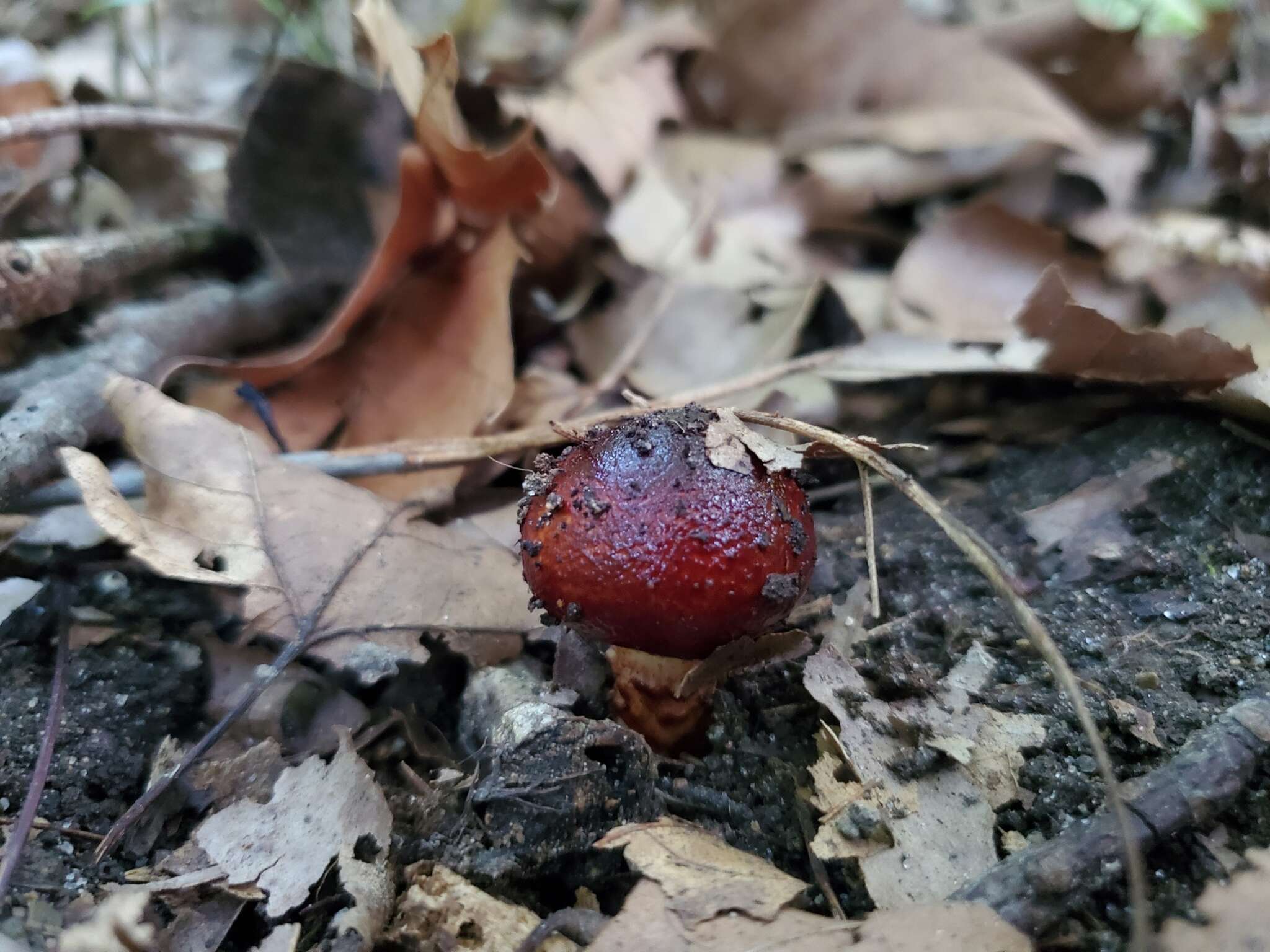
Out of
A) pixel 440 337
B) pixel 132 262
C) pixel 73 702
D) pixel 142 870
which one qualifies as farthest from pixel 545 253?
pixel 142 870

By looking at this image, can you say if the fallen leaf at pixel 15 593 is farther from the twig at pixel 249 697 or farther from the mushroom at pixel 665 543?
the mushroom at pixel 665 543

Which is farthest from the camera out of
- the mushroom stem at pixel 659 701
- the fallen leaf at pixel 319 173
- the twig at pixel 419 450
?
the fallen leaf at pixel 319 173

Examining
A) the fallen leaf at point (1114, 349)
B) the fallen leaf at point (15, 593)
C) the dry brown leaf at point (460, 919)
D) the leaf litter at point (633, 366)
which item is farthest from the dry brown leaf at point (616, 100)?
the dry brown leaf at point (460, 919)

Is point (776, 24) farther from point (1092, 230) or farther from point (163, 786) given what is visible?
point (163, 786)

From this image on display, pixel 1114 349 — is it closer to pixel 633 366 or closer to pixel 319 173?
pixel 633 366

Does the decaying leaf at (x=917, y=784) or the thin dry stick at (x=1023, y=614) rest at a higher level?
the thin dry stick at (x=1023, y=614)

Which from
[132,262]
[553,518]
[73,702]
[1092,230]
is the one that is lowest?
[73,702]

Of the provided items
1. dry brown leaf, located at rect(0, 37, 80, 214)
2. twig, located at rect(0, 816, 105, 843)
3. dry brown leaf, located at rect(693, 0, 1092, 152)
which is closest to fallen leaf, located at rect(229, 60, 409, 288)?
dry brown leaf, located at rect(0, 37, 80, 214)
